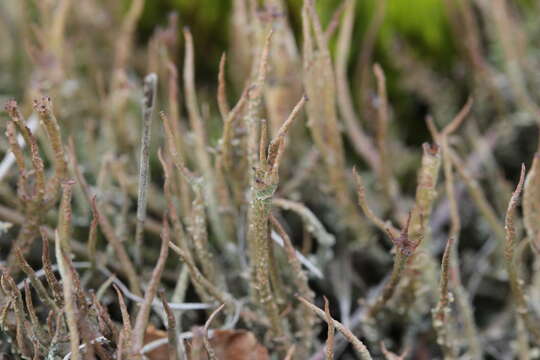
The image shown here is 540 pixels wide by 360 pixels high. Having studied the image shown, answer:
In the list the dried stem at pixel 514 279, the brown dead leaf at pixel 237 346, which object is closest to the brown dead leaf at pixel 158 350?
the brown dead leaf at pixel 237 346

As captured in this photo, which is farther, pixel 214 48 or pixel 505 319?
pixel 214 48

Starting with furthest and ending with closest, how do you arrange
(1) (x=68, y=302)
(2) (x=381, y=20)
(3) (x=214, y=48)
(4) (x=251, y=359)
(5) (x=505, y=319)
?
1. (3) (x=214, y=48)
2. (2) (x=381, y=20)
3. (5) (x=505, y=319)
4. (4) (x=251, y=359)
5. (1) (x=68, y=302)

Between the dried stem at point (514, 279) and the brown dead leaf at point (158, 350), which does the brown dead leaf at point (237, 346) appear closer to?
the brown dead leaf at point (158, 350)

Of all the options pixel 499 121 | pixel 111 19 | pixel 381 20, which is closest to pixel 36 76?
pixel 111 19

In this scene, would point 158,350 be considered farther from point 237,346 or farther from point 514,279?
point 514,279

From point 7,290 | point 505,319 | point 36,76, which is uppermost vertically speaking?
point 36,76

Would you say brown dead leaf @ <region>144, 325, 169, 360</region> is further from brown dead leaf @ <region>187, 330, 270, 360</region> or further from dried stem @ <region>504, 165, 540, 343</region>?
dried stem @ <region>504, 165, 540, 343</region>

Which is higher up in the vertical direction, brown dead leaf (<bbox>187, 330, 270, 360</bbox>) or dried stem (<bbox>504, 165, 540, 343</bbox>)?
dried stem (<bbox>504, 165, 540, 343</bbox>)

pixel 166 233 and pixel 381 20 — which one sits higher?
pixel 381 20

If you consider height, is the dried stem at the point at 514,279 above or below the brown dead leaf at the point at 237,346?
above

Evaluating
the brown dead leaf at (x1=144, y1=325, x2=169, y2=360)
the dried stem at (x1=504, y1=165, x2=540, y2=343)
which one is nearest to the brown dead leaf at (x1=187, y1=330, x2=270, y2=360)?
the brown dead leaf at (x1=144, y1=325, x2=169, y2=360)

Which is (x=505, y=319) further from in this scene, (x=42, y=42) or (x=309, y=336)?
(x=42, y=42)
